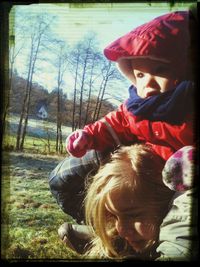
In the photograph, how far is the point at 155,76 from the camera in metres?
3.73

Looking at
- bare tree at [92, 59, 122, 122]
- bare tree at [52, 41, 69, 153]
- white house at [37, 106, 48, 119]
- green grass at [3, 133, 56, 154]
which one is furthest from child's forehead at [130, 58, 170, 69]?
green grass at [3, 133, 56, 154]

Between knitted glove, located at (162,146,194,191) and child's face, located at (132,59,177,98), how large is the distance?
50cm

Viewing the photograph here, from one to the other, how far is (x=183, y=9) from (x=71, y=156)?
1463 mm

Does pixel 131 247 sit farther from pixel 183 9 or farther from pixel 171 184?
pixel 183 9

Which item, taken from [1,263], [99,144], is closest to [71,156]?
[99,144]

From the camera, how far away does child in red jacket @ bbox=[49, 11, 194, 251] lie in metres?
3.72

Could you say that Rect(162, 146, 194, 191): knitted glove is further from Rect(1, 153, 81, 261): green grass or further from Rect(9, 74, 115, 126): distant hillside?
Rect(1, 153, 81, 261): green grass

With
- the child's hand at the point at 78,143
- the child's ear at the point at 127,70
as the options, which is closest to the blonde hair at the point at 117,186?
the child's hand at the point at 78,143

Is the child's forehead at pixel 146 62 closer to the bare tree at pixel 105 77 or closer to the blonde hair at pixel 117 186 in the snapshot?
the bare tree at pixel 105 77

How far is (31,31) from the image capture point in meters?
3.82

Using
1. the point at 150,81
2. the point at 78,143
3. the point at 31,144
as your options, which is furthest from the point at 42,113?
the point at 150,81

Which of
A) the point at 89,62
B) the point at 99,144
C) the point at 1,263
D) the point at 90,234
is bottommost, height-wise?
the point at 1,263

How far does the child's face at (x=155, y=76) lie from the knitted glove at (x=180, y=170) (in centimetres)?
50

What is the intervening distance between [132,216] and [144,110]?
834mm
